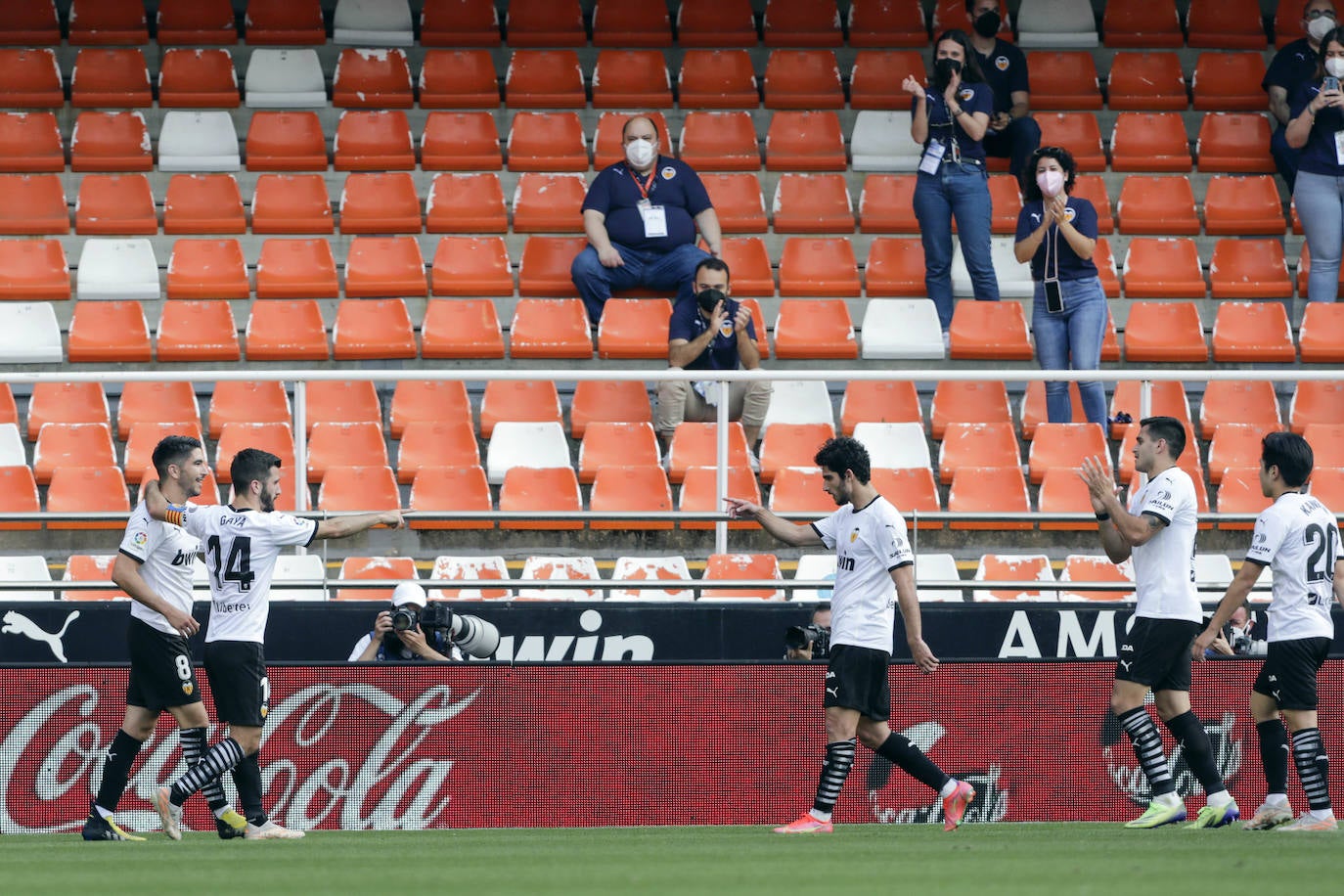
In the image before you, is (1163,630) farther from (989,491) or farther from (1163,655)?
(989,491)

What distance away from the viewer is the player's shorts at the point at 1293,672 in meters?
8.16

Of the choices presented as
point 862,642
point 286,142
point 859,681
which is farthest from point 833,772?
point 286,142

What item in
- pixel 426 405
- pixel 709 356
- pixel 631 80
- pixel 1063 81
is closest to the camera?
pixel 426 405

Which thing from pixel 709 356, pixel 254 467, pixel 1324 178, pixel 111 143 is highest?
pixel 111 143

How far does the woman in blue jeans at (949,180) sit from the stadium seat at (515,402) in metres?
3.39

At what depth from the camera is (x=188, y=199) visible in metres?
14.2

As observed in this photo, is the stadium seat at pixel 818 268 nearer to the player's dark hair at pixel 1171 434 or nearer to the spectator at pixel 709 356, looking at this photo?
the spectator at pixel 709 356

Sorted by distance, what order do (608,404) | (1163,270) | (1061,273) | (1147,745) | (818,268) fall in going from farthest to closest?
(1163,270)
(818,268)
(1061,273)
(608,404)
(1147,745)

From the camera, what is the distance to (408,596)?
9781 mm

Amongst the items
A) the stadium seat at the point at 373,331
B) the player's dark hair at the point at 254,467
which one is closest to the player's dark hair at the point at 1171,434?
the player's dark hair at the point at 254,467

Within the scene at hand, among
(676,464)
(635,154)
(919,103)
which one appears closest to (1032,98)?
(919,103)

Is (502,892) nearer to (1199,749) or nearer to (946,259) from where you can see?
(1199,749)

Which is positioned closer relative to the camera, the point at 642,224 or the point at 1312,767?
the point at 1312,767

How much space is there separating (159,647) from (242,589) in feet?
1.70
